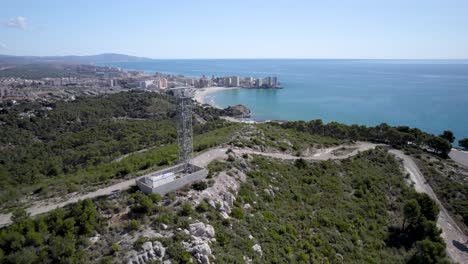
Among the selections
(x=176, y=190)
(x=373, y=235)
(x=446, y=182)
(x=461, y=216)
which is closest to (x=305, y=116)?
(x=446, y=182)

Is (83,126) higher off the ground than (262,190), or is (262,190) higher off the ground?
(262,190)

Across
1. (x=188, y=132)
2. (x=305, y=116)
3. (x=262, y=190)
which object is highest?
(x=188, y=132)

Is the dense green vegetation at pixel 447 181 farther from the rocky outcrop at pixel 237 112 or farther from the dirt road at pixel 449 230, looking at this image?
the rocky outcrop at pixel 237 112

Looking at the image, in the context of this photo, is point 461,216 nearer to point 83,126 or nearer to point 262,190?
point 262,190

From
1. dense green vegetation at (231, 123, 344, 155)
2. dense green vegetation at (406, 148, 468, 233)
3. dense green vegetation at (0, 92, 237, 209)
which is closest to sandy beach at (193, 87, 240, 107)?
dense green vegetation at (0, 92, 237, 209)

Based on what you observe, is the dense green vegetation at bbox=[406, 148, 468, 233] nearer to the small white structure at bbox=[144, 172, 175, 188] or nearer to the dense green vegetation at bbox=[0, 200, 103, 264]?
the small white structure at bbox=[144, 172, 175, 188]

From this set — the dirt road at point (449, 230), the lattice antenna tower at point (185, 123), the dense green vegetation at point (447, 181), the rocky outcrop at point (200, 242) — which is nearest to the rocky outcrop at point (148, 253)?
the rocky outcrop at point (200, 242)

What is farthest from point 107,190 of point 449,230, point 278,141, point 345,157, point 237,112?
point 237,112
